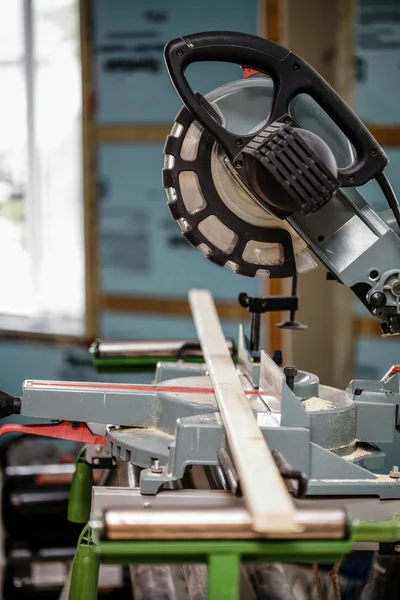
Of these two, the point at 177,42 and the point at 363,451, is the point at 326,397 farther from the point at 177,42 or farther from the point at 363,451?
the point at 177,42

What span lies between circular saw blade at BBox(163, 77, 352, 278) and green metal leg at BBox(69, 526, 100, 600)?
0.64m

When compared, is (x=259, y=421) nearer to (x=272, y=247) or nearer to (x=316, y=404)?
(x=316, y=404)

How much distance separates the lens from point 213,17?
10.5 feet

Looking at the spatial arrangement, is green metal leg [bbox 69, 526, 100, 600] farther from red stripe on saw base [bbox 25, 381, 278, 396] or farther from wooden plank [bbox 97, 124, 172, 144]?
wooden plank [bbox 97, 124, 172, 144]

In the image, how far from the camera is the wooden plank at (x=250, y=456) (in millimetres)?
959

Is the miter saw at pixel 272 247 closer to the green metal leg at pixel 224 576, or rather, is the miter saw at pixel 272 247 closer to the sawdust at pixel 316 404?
the sawdust at pixel 316 404

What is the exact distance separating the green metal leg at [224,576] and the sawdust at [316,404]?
0.48m

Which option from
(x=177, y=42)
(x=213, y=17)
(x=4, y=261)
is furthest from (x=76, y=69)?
(x=177, y=42)

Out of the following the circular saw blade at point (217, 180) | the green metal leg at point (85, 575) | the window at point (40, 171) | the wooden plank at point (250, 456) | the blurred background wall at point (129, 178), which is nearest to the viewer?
the wooden plank at point (250, 456)

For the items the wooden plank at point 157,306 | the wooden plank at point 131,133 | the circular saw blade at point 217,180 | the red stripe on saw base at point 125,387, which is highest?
the wooden plank at point 131,133

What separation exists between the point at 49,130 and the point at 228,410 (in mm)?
2803

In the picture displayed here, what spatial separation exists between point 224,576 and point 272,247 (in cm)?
78

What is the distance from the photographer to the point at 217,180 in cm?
153

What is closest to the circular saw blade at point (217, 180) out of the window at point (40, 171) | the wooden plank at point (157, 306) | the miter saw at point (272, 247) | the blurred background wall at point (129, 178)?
the miter saw at point (272, 247)
